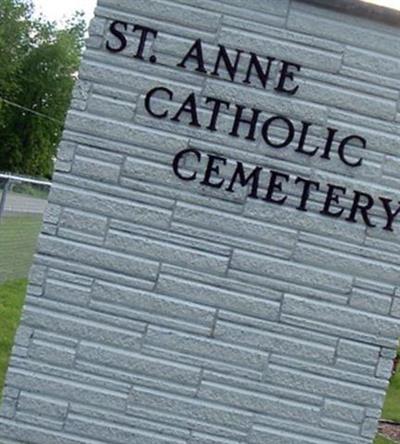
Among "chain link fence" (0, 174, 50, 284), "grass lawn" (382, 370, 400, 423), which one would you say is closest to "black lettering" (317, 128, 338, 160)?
"grass lawn" (382, 370, 400, 423)

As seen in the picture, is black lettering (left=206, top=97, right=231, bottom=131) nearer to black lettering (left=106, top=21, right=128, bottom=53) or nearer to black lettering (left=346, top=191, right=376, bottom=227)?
black lettering (left=106, top=21, right=128, bottom=53)

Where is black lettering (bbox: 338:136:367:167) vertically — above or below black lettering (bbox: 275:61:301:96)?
below

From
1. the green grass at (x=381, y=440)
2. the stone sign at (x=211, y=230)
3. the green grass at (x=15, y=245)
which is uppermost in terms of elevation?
the stone sign at (x=211, y=230)

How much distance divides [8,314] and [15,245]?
281cm

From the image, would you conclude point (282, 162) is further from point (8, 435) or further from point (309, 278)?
point (8, 435)

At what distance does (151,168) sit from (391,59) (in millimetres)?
1287

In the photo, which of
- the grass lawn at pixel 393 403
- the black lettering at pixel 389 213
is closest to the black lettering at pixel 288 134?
the black lettering at pixel 389 213

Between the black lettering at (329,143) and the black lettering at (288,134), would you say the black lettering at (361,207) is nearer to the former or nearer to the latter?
the black lettering at (329,143)

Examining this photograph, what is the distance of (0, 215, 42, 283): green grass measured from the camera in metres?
12.0

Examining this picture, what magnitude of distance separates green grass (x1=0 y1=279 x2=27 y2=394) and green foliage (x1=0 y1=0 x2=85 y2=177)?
40140 millimetres

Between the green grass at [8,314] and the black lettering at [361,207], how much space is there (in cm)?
329

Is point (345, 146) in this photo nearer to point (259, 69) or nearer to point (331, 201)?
point (331, 201)

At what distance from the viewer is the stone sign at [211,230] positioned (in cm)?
464

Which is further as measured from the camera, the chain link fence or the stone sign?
the chain link fence
